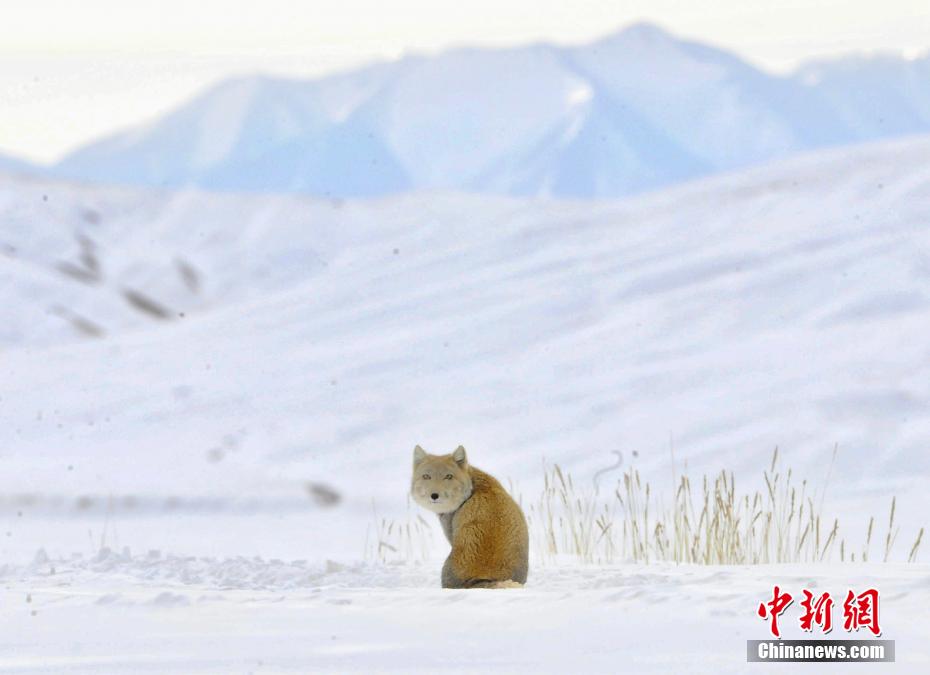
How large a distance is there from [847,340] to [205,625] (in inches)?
280

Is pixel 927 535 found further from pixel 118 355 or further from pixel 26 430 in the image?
pixel 118 355

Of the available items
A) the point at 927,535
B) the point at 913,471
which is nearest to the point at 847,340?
the point at 913,471

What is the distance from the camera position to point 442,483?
4.66 meters

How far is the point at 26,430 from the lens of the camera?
11.2 meters

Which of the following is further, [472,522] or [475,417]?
[475,417]

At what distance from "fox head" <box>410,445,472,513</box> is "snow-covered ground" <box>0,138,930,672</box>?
15.1 inches

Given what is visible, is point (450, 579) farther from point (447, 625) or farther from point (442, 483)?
point (447, 625)

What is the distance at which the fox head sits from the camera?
4.66 meters
